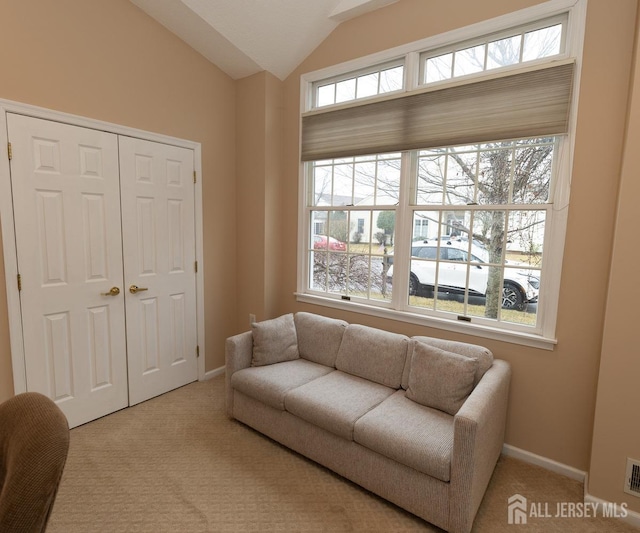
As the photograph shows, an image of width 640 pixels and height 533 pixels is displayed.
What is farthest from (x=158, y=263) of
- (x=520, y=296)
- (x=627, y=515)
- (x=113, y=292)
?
(x=627, y=515)

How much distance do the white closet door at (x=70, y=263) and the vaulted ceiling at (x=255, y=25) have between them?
109cm

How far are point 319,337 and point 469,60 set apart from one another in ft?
7.47

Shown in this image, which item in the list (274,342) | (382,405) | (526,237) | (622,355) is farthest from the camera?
(274,342)

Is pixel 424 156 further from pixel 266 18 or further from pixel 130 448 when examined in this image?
pixel 130 448

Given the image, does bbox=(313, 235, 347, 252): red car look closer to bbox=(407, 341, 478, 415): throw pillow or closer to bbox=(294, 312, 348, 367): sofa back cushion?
bbox=(294, 312, 348, 367): sofa back cushion

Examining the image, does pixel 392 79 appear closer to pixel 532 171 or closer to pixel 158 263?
pixel 532 171

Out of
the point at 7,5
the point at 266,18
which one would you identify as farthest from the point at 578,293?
the point at 7,5

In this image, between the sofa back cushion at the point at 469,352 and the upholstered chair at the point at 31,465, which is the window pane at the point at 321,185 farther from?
the upholstered chair at the point at 31,465

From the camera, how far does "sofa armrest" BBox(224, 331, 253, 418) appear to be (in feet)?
8.80

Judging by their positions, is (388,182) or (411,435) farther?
(388,182)

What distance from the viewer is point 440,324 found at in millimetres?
2607

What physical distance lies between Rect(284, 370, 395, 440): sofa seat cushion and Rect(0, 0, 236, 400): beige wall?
1542 mm

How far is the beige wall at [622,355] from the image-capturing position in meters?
1.79

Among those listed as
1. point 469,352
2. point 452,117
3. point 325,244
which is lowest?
point 469,352
